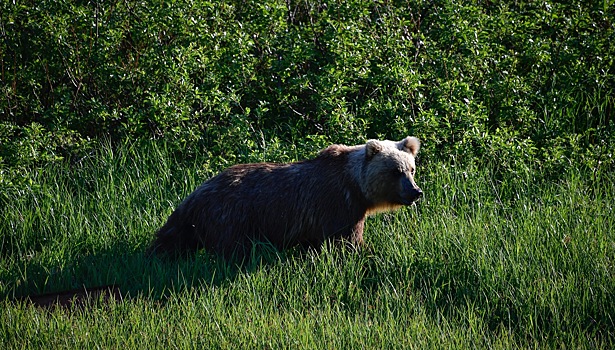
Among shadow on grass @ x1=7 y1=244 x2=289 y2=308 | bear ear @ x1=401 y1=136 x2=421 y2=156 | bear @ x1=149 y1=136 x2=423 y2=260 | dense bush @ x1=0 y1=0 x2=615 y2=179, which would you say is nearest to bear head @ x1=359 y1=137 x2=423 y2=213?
bear @ x1=149 y1=136 x2=423 y2=260

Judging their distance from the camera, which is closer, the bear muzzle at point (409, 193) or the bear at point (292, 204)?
the bear muzzle at point (409, 193)

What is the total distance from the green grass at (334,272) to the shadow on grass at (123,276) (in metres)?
0.02

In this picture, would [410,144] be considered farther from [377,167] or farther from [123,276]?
[123,276]

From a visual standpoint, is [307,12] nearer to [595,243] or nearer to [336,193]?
[336,193]

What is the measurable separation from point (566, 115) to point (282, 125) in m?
3.47

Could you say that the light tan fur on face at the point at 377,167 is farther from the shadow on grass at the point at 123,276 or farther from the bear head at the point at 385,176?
the shadow on grass at the point at 123,276

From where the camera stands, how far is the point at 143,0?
9633mm

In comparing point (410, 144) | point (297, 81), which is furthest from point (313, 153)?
point (410, 144)

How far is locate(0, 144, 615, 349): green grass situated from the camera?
5.84m

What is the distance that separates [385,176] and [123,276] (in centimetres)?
251

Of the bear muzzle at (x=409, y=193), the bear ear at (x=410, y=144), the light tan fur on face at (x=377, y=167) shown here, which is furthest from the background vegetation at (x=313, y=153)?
the bear ear at (x=410, y=144)

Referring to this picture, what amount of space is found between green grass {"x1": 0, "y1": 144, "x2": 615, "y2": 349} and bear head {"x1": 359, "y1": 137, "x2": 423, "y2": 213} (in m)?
0.38

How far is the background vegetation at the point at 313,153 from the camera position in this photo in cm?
613

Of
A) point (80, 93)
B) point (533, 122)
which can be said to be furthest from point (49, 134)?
point (533, 122)
